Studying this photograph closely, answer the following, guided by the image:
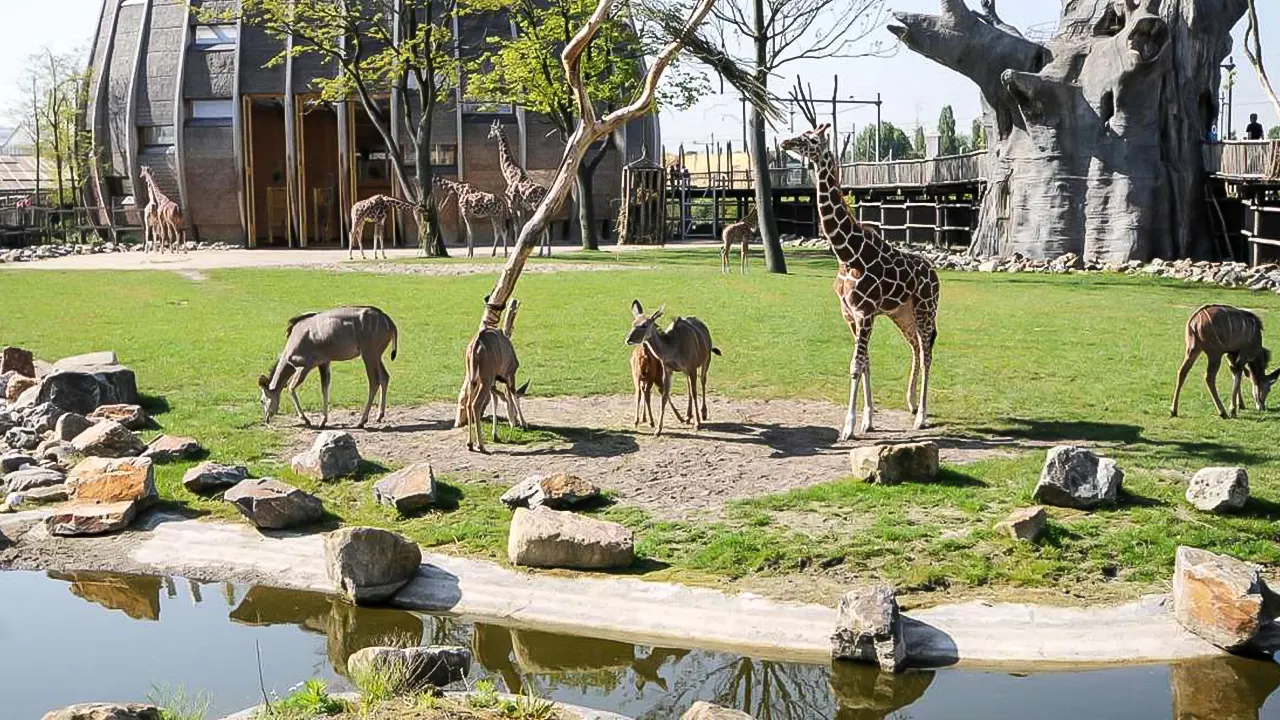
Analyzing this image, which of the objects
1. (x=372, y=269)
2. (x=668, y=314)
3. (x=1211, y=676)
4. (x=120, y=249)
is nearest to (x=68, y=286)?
(x=372, y=269)

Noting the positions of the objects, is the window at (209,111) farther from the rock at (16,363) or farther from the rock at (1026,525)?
the rock at (1026,525)

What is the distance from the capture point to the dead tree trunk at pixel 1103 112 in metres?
33.2

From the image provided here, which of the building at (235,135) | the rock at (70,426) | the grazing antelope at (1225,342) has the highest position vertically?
the building at (235,135)

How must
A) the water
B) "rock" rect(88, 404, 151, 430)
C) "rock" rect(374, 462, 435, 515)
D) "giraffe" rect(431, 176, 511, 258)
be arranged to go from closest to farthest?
the water < "rock" rect(374, 462, 435, 515) < "rock" rect(88, 404, 151, 430) < "giraffe" rect(431, 176, 511, 258)

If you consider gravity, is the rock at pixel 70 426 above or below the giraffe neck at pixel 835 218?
below

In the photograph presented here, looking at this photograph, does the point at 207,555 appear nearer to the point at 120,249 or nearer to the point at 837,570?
the point at 837,570

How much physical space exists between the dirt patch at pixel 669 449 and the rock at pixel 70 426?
1.94m

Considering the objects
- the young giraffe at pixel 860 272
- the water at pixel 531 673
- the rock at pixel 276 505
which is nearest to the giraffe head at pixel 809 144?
the young giraffe at pixel 860 272

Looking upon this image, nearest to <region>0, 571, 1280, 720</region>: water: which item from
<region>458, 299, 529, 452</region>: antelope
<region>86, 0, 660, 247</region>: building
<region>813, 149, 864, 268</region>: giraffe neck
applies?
<region>458, 299, 529, 452</region>: antelope

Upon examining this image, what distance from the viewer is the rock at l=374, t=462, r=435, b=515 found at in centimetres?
1025

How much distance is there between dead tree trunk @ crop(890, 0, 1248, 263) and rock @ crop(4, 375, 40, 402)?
84.5 feet

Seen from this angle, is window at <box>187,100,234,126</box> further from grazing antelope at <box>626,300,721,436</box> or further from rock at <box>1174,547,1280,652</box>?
rock at <box>1174,547,1280,652</box>

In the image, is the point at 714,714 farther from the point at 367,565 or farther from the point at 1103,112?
the point at 1103,112

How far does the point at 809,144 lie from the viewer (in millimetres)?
12227
